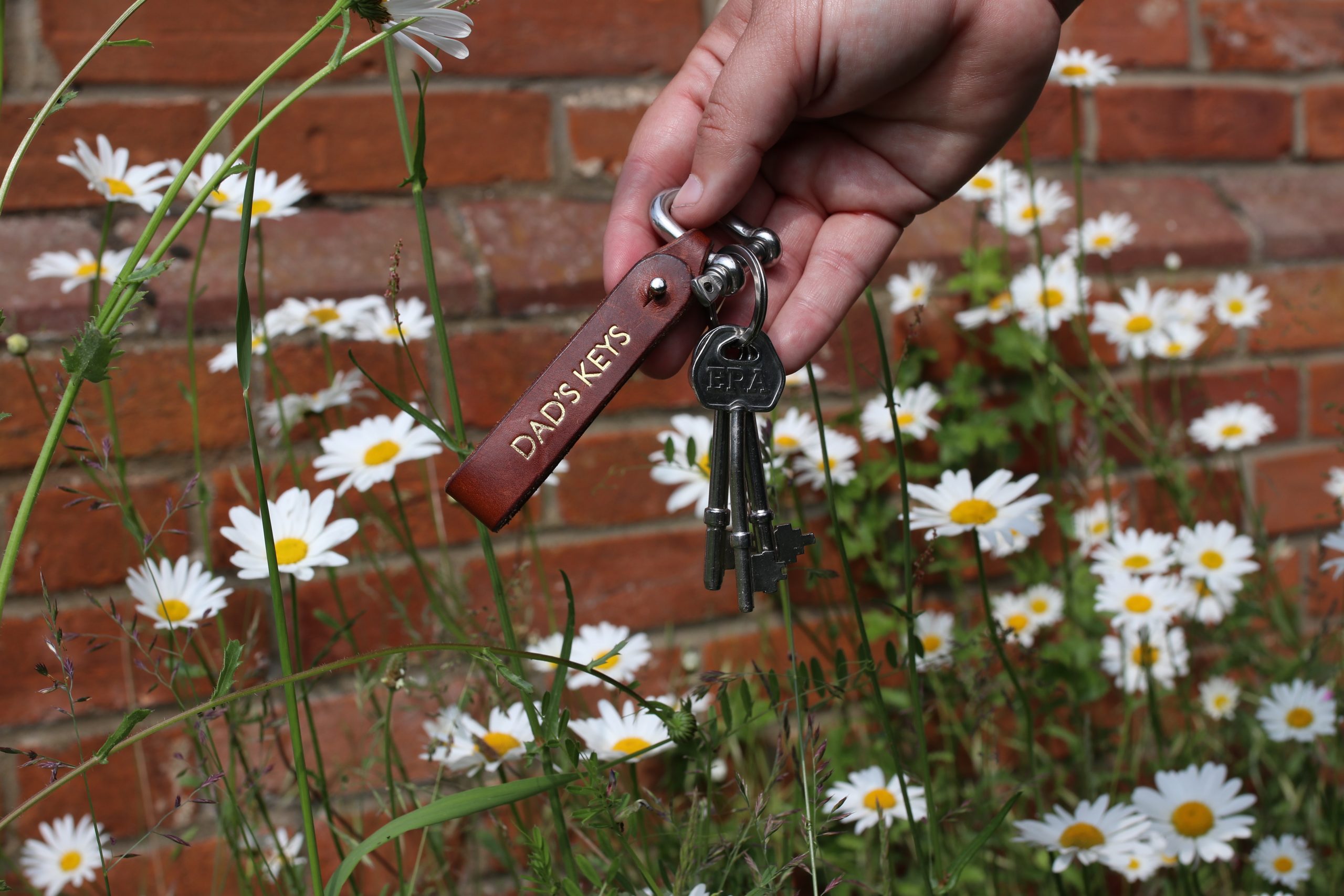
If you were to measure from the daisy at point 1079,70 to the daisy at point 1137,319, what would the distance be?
20 centimetres

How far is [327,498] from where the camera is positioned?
0.53 meters

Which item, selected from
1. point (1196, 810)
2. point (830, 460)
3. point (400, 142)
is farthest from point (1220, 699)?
point (400, 142)

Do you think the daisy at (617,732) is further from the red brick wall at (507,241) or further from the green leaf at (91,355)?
the green leaf at (91,355)

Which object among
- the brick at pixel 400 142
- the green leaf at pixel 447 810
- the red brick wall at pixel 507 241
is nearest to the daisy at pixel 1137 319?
the red brick wall at pixel 507 241

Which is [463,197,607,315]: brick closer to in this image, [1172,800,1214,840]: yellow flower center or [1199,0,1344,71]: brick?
[1172,800,1214,840]: yellow flower center

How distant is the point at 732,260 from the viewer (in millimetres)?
492

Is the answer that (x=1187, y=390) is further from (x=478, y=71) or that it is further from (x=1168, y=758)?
(x=478, y=71)

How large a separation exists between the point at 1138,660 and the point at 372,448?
658 millimetres

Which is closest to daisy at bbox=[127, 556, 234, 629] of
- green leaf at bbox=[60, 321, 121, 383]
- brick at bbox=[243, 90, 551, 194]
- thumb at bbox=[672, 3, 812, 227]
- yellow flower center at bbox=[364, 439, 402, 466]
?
yellow flower center at bbox=[364, 439, 402, 466]

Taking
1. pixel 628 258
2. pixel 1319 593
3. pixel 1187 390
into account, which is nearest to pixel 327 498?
pixel 628 258

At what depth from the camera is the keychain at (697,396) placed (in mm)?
418

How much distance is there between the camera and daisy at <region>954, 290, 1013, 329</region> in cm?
96

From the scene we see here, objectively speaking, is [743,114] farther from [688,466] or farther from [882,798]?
[882,798]

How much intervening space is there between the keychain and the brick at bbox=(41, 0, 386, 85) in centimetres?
51
